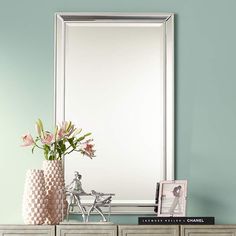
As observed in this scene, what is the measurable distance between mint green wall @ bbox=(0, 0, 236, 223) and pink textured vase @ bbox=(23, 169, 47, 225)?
0.26m

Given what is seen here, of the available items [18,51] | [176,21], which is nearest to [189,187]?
[176,21]

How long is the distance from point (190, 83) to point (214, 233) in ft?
2.28

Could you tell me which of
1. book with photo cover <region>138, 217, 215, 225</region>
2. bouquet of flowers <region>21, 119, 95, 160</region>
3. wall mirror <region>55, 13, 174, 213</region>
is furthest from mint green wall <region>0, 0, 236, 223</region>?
book with photo cover <region>138, 217, 215, 225</region>

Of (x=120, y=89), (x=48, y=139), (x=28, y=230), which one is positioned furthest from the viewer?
(x=120, y=89)

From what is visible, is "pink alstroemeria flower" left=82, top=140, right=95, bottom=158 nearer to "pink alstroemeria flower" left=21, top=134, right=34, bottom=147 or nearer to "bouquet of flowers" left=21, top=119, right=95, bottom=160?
"bouquet of flowers" left=21, top=119, right=95, bottom=160

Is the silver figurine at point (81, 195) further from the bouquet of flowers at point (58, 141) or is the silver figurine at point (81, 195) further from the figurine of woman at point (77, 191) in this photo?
the bouquet of flowers at point (58, 141)

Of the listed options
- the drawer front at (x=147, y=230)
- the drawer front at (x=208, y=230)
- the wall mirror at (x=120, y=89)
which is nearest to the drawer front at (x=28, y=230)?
the drawer front at (x=147, y=230)

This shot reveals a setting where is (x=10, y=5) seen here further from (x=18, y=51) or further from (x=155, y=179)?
(x=155, y=179)

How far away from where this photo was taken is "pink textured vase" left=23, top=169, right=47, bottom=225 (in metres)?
2.79

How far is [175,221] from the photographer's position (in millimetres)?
2797

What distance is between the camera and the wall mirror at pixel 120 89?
3.08m

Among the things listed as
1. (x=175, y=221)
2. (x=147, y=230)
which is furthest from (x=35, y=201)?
(x=175, y=221)

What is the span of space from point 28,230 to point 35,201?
117 mm

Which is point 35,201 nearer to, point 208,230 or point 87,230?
point 87,230
